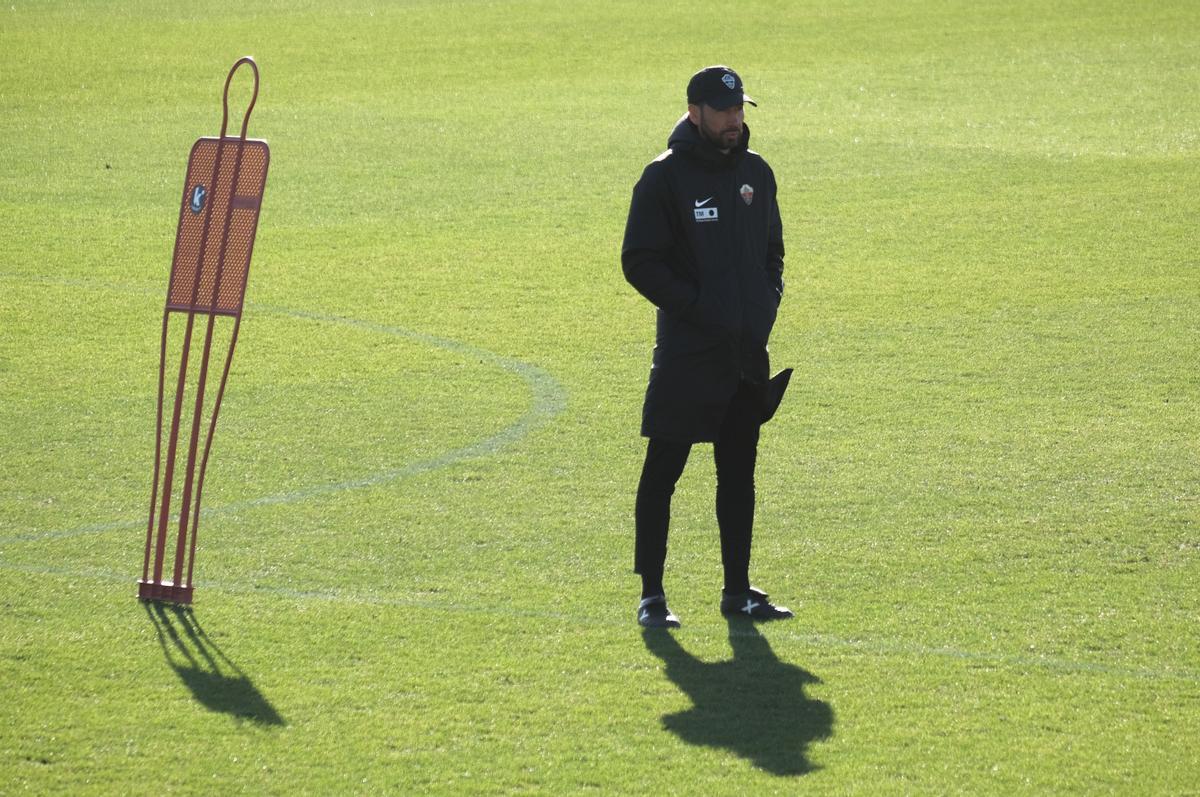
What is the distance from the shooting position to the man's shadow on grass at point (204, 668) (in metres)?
5.51

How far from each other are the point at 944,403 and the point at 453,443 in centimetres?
278

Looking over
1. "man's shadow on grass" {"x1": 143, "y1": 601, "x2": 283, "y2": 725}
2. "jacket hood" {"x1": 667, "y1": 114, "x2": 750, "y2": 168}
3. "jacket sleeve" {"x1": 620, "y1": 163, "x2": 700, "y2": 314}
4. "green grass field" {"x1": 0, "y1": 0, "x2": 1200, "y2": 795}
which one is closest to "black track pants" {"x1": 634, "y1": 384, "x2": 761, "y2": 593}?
"green grass field" {"x1": 0, "y1": 0, "x2": 1200, "y2": 795}

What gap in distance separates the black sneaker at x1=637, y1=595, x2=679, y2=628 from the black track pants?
0.15ft

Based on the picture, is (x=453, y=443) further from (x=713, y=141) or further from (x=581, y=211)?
(x=581, y=211)

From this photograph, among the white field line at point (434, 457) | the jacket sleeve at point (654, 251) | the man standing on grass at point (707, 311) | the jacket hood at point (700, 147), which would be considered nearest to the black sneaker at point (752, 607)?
the man standing on grass at point (707, 311)

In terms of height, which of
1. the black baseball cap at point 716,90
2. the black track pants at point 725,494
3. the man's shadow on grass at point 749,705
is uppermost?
the black baseball cap at point 716,90

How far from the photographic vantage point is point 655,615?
6281 mm

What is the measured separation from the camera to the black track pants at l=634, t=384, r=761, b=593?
628cm

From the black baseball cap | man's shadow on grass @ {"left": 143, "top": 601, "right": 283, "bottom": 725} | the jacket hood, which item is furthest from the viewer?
the jacket hood

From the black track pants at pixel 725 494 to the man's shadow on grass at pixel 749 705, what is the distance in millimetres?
271

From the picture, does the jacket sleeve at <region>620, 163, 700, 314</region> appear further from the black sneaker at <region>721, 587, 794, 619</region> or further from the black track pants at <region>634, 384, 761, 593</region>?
the black sneaker at <region>721, 587, 794, 619</region>

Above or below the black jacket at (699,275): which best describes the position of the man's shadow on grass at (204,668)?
below

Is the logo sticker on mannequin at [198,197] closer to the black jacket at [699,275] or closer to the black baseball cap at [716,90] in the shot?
the black jacket at [699,275]

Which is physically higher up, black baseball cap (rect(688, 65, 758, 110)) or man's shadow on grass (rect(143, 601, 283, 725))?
black baseball cap (rect(688, 65, 758, 110))
